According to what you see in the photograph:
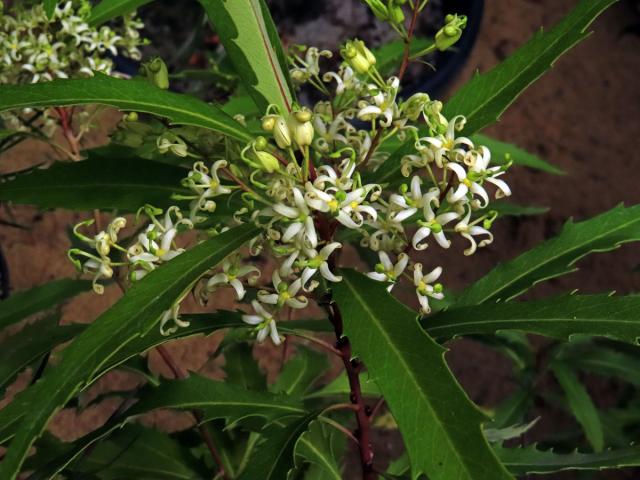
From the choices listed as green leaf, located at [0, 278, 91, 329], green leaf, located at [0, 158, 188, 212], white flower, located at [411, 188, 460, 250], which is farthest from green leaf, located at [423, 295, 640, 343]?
green leaf, located at [0, 278, 91, 329]

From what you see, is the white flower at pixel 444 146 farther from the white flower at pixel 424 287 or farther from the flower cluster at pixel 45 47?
the flower cluster at pixel 45 47

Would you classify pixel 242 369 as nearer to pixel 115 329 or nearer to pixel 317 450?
pixel 317 450

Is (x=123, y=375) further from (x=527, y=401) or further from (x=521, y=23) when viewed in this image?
(x=521, y=23)

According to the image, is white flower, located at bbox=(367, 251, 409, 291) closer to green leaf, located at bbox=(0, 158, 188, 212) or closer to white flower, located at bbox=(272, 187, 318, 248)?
white flower, located at bbox=(272, 187, 318, 248)

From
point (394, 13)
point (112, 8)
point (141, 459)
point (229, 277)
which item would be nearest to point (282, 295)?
point (229, 277)

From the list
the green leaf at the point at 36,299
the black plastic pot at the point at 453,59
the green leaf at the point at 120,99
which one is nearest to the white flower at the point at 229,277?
the green leaf at the point at 120,99

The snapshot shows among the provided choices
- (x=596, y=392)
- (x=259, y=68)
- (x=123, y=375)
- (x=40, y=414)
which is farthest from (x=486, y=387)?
(x=40, y=414)

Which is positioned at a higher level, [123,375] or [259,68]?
[259,68]
